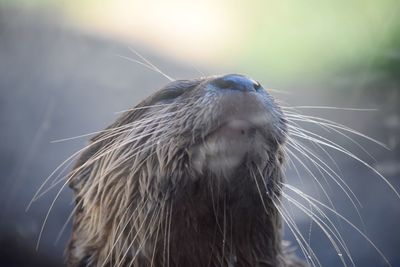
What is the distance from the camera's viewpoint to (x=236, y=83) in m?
1.55

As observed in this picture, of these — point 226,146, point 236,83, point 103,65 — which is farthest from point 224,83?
point 103,65

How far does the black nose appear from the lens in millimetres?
1545

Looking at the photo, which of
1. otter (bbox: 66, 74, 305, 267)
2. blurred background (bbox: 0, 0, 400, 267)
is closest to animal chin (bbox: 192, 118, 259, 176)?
otter (bbox: 66, 74, 305, 267)

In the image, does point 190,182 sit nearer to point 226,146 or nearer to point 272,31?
point 226,146

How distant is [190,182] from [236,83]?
0.29 meters

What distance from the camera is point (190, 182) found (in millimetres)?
1626

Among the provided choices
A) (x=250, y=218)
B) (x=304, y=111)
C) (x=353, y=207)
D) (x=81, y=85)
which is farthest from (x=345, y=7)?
(x=250, y=218)

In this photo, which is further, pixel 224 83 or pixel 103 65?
pixel 103 65

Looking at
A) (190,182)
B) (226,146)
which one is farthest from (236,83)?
(190,182)

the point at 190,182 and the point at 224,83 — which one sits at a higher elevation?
the point at 224,83

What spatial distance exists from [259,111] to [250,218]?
361mm

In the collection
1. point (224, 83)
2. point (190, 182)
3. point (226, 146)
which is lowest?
point (190, 182)

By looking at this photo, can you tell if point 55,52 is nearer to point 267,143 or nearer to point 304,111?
point 304,111

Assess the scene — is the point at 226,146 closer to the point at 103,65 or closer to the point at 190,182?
the point at 190,182
